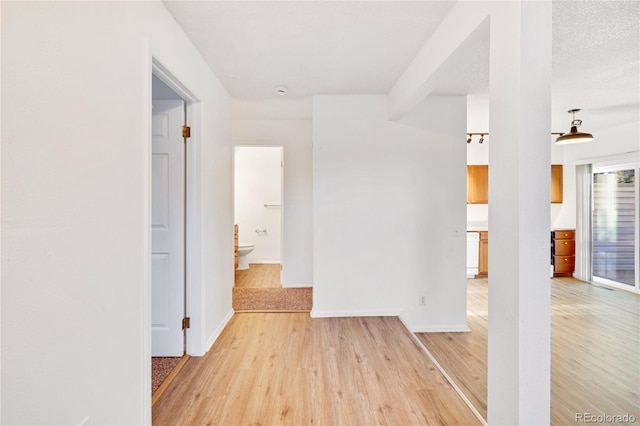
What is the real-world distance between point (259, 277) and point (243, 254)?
Result: 0.66m

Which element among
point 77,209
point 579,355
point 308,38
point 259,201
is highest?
point 308,38

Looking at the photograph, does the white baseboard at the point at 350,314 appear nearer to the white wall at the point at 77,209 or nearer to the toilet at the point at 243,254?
the white wall at the point at 77,209

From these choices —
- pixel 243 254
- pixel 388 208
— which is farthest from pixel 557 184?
pixel 243 254

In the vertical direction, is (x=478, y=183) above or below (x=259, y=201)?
above

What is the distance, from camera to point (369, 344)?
8.78 ft

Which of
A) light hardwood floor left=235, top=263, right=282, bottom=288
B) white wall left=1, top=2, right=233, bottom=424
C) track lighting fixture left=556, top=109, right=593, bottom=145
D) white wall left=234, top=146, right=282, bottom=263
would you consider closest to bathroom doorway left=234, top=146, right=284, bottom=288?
white wall left=234, top=146, right=282, bottom=263

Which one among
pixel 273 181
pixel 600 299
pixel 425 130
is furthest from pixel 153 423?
pixel 600 299

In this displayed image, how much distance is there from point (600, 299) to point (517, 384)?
462cm

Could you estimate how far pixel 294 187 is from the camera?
4.51 meters

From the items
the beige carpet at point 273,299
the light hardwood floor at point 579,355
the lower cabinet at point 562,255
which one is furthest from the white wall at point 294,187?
the lower cabinet at point 562,255

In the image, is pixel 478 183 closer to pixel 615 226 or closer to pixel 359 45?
pixel 615 226

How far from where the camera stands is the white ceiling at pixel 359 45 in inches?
71.7

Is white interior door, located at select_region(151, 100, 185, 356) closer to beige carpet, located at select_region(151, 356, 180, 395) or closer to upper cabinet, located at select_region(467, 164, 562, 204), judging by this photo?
beige carpet, located at select_region(151, 356, 180, 395)

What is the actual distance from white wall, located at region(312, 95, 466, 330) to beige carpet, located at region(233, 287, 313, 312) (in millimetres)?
473
